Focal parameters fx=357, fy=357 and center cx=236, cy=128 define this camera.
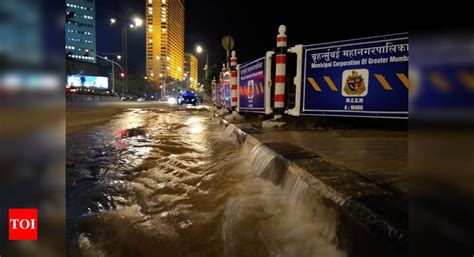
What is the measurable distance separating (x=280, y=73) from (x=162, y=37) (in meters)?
101

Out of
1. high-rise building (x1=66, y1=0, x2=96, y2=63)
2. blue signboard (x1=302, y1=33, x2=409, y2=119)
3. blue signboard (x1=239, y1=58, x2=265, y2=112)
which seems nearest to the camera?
blue signboard (x1=302, y1=33, x2=409, y2=119)

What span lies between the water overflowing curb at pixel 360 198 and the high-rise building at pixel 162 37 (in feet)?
308

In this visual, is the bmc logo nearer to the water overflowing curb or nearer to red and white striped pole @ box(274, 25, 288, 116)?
the water overflowing curb

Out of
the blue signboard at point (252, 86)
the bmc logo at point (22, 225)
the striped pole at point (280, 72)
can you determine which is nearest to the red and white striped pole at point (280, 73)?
the striped pole at point (280, 72)

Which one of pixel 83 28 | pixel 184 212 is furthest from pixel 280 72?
pixel 83 28

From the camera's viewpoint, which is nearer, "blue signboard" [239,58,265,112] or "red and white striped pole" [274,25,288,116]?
"red and white striped pole" [274,25,288,116]

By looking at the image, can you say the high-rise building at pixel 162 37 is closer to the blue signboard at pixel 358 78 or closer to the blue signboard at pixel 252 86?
the blue signboard at pixel 252 86

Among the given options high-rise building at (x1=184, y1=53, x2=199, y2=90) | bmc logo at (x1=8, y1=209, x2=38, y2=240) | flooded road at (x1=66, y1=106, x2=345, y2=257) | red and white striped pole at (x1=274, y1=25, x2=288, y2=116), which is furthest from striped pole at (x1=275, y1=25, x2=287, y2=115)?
high-rise building at (x1=184, y1=53, x2=199, y2=90)

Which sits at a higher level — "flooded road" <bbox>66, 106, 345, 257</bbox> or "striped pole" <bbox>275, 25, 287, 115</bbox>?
"striped pole" <bbox>275, 25, 287, 115</bbox>

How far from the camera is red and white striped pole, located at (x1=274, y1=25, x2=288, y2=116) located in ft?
23.5

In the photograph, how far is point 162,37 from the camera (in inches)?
4031

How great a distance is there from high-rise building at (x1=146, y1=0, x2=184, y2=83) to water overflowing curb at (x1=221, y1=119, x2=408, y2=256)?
93992 mm

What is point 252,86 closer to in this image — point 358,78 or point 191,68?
point 358,78

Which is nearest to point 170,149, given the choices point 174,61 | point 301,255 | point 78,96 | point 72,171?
point 72,171
